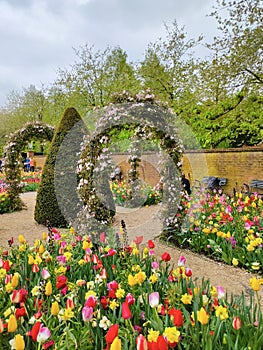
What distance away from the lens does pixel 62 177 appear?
20.6ft

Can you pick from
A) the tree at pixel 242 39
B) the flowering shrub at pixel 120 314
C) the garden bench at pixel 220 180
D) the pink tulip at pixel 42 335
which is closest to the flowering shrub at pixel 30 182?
the garden bench at pixel 220 180

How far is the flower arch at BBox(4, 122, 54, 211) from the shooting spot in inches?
324

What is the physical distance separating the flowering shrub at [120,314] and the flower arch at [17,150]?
6330 millimetres

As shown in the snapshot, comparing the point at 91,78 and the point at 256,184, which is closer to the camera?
the point at 256,184

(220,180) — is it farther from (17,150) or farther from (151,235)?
(17,150)

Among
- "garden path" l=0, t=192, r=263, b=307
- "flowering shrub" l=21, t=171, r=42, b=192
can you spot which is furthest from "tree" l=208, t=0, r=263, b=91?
"flowering shrub" l=21, t=171, r=42, b=192

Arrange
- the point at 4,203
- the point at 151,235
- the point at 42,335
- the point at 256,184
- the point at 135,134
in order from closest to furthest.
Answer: the point at 42,335 < the point at 135,134 < the point at 151,235 < the point at 256,184 < the point at 4,203

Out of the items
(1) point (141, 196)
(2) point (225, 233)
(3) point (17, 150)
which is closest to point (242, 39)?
(1) point (141, 196)

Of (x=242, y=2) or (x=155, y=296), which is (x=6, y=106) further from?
(x=155, y=296)

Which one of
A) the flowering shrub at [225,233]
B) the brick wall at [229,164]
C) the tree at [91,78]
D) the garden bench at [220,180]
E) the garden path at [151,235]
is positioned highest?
the tree at [91,78]

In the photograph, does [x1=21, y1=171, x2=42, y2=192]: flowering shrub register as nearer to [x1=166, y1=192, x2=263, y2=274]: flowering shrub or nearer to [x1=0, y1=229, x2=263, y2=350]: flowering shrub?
[x1=166, y1=192, x2=263, y2=274]: flowering shrub

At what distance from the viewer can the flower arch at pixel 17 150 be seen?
823 cm

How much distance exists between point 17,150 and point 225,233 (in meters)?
6.10

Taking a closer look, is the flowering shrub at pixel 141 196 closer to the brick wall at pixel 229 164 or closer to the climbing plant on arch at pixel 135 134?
the brick wall at pixel 229 164
